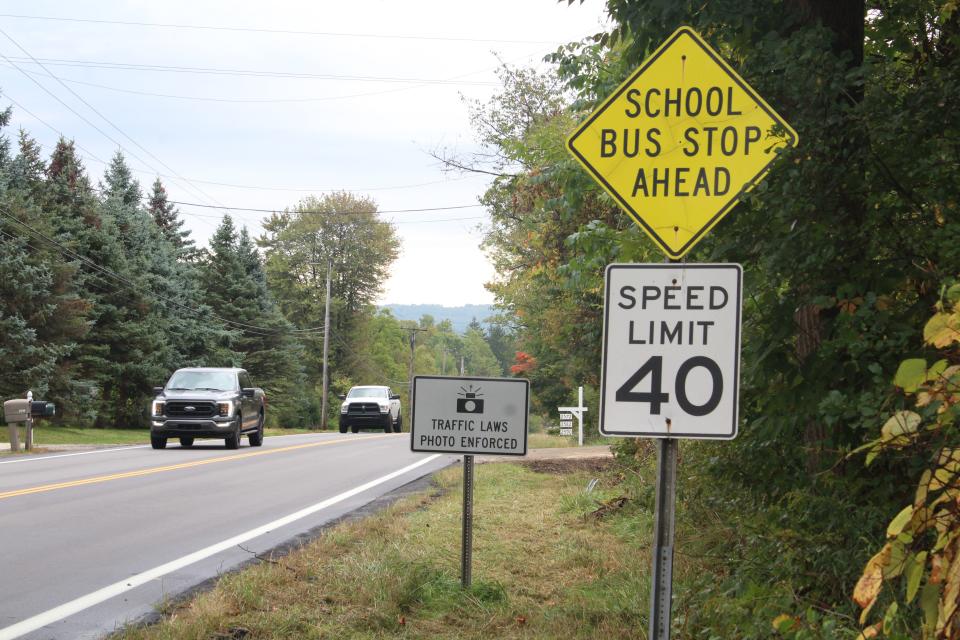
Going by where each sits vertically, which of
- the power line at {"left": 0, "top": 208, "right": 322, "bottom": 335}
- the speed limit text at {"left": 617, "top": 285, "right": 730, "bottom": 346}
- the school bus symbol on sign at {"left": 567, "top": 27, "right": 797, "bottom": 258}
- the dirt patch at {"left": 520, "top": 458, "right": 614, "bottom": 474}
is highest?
the power line at {"left": 0, "top": 208, "right": 322, "bottom": 335}

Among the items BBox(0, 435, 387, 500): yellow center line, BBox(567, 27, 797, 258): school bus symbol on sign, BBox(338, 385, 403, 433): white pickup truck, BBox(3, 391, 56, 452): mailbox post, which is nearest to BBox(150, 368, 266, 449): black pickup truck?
BBox(0, 435, 387, 500): yellow center line

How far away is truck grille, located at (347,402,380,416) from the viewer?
37656 millimetres

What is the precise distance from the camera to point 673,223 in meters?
4.88

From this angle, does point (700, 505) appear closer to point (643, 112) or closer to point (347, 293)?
point (643, 112)

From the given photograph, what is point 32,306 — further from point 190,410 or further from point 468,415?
point 468,415

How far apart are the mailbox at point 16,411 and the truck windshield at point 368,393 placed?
754 inches

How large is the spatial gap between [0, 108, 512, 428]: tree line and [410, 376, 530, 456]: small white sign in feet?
98.4

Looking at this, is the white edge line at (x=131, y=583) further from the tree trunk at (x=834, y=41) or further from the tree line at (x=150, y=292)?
the tree line at (x=150, y=292)

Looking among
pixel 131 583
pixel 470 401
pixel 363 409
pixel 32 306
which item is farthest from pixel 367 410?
pixel 470 401

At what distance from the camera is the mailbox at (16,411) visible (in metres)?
19.6

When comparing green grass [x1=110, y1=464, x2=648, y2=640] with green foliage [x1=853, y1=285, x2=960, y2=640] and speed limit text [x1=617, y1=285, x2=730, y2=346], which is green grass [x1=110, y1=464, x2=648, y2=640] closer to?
speed limit text [x1=617, y1=285, x2=730, y2=346]

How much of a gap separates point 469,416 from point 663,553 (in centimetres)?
273

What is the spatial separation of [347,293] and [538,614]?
69.5 m

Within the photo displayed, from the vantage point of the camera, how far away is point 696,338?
4.08 m
